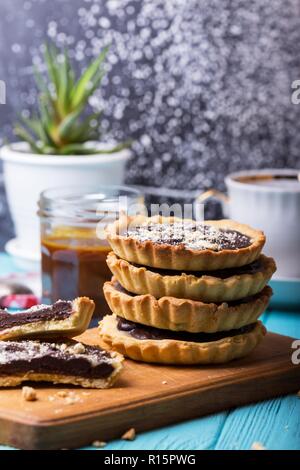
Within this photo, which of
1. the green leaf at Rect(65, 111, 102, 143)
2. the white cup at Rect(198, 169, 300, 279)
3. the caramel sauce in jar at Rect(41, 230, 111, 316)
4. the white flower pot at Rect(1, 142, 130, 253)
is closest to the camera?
the caramel sauce in jar at Rect(41, 230, 111, 316)

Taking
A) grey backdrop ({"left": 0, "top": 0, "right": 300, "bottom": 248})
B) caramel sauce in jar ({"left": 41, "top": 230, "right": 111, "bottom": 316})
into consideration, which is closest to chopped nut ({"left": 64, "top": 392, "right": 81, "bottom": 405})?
caramel sauce in jar ({"left": 41, "top": 230, "right": 111, "bottom": 316})

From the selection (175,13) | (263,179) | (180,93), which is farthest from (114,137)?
(263,179)

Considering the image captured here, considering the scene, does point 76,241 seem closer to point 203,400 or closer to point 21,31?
point 203,400

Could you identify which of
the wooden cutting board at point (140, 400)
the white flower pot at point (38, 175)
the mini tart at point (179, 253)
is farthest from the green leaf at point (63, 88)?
the wooden cutting board at point (140, 400)

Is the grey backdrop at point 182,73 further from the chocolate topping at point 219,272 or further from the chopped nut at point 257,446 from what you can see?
the chopped nut at point 257,446

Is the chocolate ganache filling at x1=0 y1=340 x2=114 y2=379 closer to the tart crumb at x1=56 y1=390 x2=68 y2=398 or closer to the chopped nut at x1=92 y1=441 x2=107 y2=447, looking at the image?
the tart crumb at x1=56 y1=390 x2=68 y2=398
